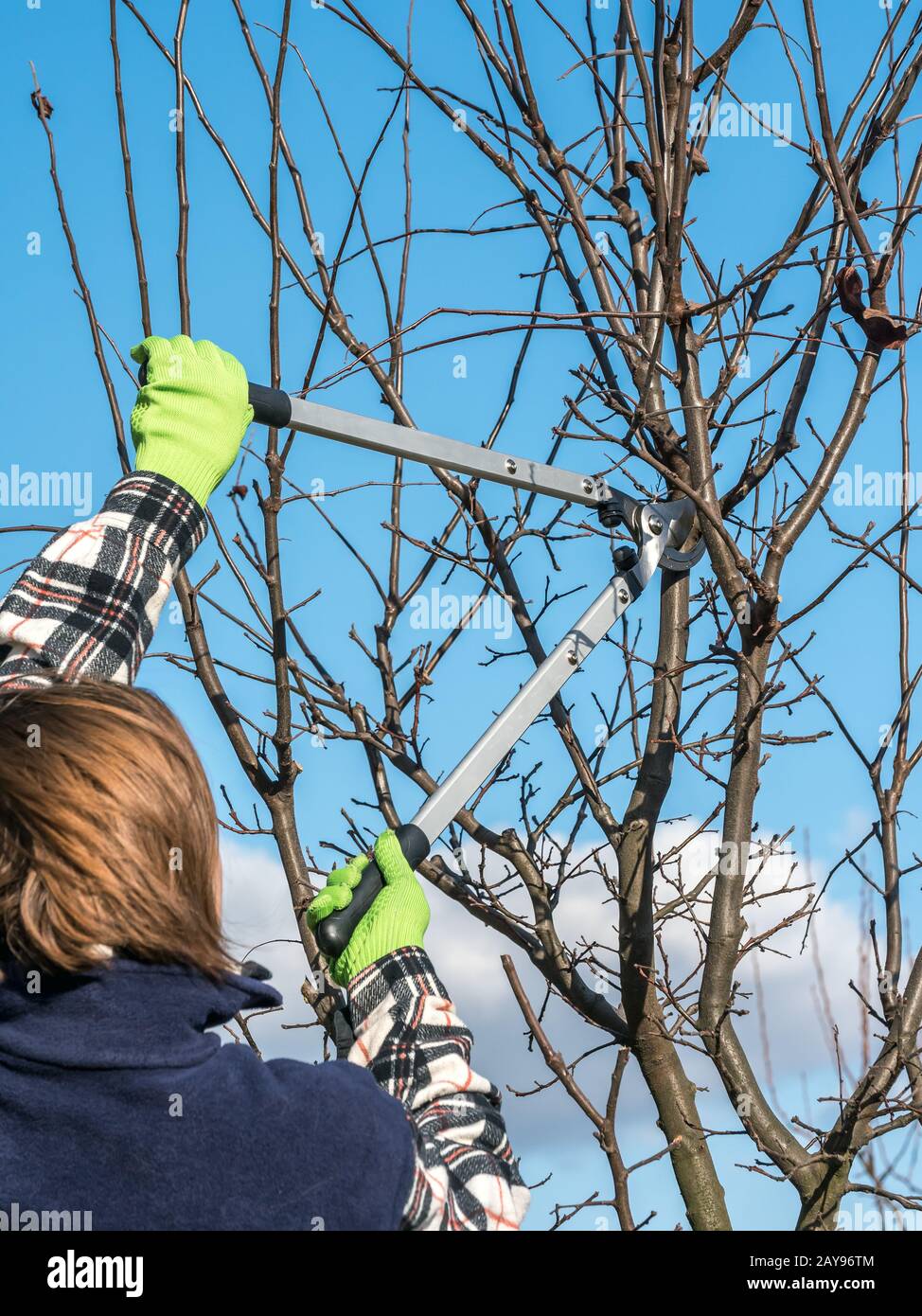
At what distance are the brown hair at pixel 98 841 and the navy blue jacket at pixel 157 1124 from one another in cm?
4

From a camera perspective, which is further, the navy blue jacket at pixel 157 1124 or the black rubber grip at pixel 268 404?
the black rubber grip at pixel 268 404

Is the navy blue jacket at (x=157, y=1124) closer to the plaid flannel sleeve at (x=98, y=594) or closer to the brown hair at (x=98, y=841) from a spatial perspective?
the brown hair at (x=98, y=841)

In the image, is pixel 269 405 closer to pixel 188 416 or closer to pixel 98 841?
pixel 188 416

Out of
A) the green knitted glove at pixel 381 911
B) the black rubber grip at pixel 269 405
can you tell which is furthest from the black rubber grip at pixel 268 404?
the green knitted glove at pixel 381 911

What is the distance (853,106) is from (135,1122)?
8.47 feet

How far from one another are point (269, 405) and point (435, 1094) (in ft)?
3.53

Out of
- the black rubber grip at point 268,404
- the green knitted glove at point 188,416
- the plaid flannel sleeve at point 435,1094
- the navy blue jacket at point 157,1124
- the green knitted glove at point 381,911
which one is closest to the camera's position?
the navy blue jacket at point 157,1124

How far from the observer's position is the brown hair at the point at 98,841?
1.22 metres

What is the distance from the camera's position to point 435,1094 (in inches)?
58.6

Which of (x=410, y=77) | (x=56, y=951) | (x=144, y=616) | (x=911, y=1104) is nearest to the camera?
(x=56, y=951)

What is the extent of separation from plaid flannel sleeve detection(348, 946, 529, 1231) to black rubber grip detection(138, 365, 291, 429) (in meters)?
0.87
